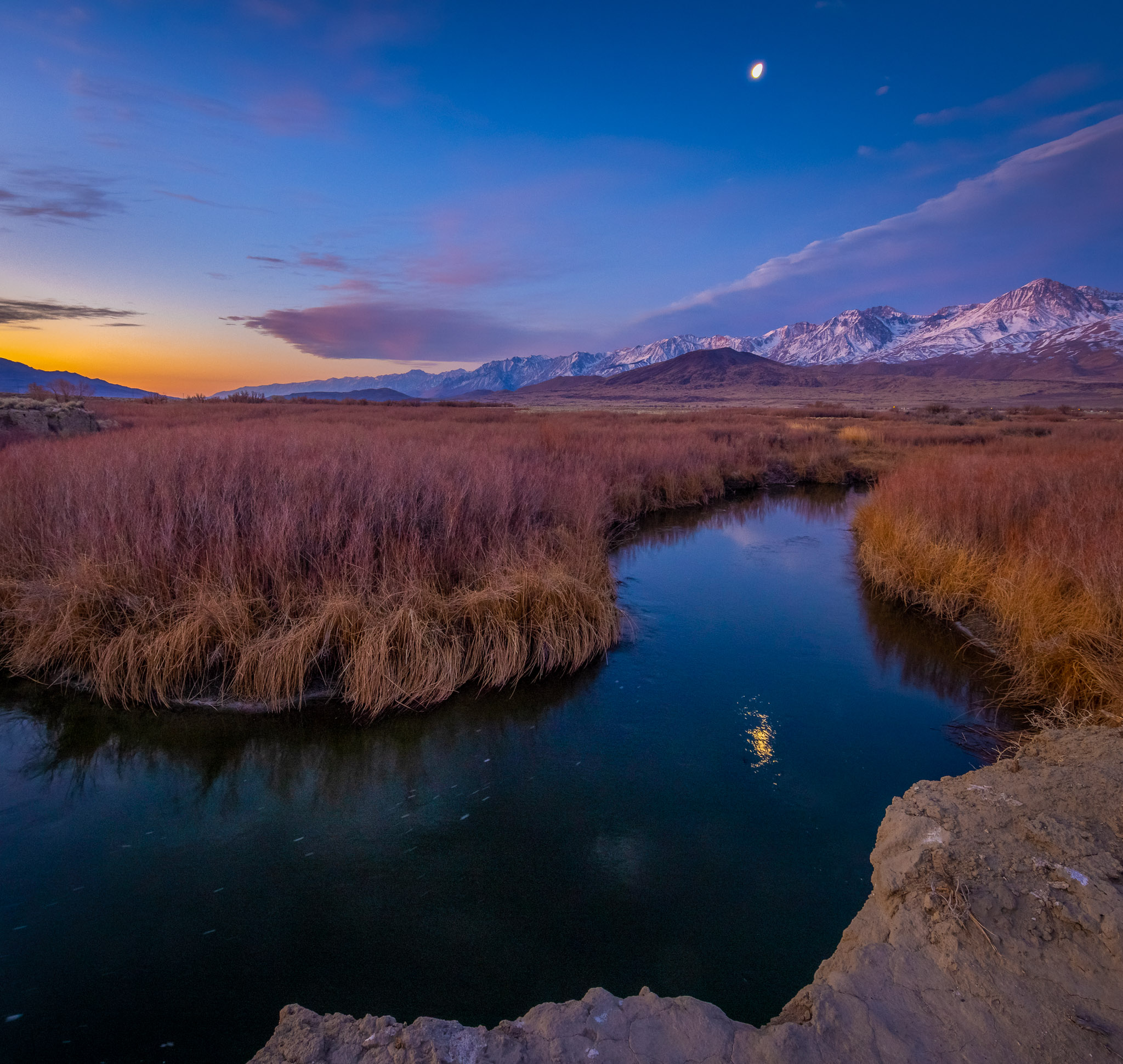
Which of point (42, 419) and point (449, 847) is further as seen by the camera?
point (42, 419)

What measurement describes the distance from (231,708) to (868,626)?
7.93 m

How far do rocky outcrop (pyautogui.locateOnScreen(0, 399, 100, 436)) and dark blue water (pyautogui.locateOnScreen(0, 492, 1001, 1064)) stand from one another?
13.1 metres

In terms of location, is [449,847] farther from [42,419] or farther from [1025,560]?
[42,419]

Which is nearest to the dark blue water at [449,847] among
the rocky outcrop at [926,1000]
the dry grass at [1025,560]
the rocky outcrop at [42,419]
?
the rocky outcrop at [926,1000]

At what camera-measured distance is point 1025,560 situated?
24.2 feet

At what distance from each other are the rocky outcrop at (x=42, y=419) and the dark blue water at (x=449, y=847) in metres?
13.1

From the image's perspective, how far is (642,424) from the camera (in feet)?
89.7

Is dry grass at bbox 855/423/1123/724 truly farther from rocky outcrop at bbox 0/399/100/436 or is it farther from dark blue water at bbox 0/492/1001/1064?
rocky outcrop at bbox 0/399/100/436

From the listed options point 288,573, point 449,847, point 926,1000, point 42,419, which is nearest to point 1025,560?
point 926,1000

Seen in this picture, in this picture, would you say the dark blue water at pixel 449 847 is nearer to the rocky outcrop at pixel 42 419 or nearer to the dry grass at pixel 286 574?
the dry grass at pixel 286 574

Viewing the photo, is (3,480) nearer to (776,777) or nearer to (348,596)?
(348,596)

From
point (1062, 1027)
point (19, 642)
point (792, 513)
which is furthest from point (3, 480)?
point (792, 513)

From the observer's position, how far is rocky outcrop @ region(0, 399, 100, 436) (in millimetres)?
14688

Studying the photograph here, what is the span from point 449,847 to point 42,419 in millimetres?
18696
